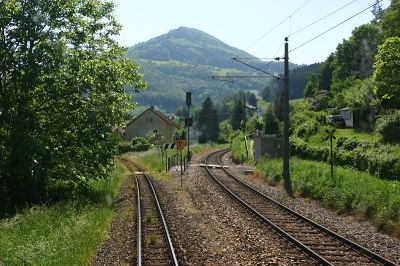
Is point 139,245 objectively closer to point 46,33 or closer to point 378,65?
point 46,33

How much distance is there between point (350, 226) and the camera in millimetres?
15922

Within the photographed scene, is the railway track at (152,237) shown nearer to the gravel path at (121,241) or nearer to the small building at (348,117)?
the gravel path at (121,241)

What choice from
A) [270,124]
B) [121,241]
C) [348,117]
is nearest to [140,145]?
[270,124]

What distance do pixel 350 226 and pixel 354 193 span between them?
2968 millimetres

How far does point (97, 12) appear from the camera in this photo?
23.0 metres

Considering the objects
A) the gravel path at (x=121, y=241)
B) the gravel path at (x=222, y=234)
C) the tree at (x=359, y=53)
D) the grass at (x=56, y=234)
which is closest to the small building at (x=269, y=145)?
the gravel path at (x=222, y=234)

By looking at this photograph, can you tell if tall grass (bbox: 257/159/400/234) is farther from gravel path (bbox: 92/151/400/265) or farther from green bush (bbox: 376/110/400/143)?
green bush (bbox: 376/110/400/143)

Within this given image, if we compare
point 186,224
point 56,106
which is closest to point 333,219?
point 186,224

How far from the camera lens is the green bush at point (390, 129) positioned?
32031 mm

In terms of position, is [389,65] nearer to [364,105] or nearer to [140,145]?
[364,105]

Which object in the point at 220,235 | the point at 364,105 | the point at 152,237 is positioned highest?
the point at 364,105

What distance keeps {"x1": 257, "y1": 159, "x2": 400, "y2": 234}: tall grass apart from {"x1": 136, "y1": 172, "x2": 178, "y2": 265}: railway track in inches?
279

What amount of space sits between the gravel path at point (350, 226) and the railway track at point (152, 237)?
5326mm

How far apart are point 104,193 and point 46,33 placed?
8.34 metres
